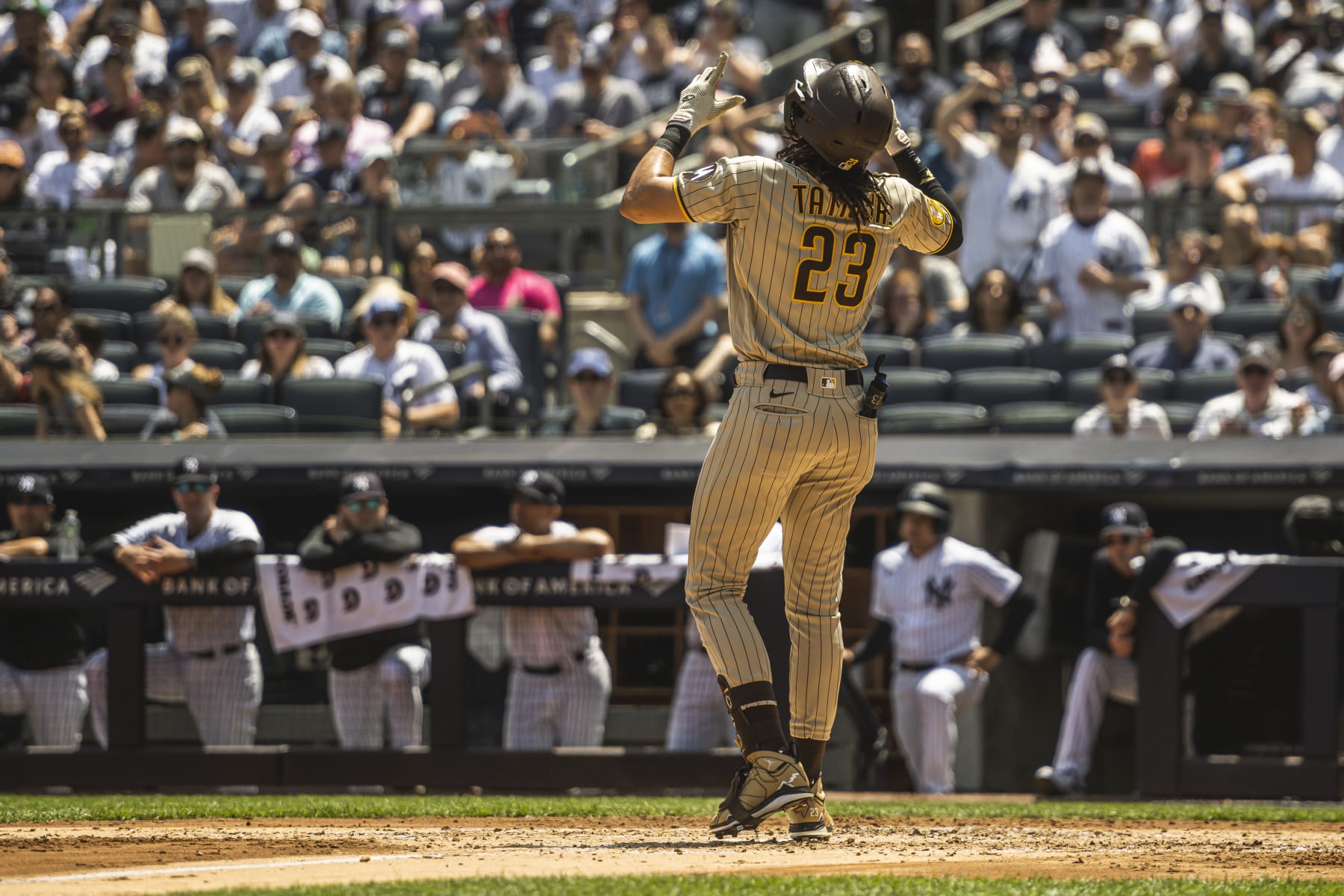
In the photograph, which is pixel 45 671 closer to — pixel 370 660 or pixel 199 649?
pixel 199 649

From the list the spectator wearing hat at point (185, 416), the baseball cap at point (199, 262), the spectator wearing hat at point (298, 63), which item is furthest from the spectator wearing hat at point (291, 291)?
the spectator wearing hat at point (298, 63)

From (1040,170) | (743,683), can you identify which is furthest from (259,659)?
(1040,170)

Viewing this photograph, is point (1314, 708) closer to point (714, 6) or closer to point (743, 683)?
point (743, 683)

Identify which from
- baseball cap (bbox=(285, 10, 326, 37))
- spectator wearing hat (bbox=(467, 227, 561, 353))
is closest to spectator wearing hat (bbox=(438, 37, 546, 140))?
baseball cap (bbox=(285, 10, 326, 37))

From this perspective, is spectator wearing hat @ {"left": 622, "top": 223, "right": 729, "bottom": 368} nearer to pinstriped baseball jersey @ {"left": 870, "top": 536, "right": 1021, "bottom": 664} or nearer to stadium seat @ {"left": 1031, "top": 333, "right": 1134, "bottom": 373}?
stadium seat @ {"left": 1031, "top": 333, "right": 1134, "bottom": 373}

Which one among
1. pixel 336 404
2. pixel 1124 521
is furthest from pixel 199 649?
pixel 1124 521

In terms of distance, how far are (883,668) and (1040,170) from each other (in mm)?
Result: 3727

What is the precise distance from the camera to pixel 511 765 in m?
8.05

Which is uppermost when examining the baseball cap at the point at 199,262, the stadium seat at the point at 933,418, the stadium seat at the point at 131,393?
the baseball cap at the point at 199,262

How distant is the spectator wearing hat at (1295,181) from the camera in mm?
11094

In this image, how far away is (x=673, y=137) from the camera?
4785 millimetres

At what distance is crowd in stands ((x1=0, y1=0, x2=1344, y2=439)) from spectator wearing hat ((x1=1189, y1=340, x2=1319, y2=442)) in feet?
0.05

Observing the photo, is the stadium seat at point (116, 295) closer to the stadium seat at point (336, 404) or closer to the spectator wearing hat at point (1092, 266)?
the stadium seat at point (336, 404)

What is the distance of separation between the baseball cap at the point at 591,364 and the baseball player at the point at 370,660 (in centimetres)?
156
